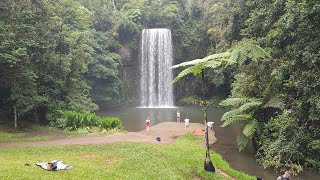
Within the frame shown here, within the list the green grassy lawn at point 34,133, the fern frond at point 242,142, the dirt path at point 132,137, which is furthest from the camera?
the green grassy lawn at point 34,133

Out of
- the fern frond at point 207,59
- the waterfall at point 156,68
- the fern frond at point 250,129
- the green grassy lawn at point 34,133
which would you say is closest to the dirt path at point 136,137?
the green grassy lawn at point 34,133

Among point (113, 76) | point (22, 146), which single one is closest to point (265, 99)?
point (22, 146)

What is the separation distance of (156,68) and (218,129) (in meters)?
18.7

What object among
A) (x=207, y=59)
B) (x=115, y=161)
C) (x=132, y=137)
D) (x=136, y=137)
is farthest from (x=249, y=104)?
(x=115, y=161)

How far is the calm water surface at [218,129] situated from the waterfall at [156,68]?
12.6ft

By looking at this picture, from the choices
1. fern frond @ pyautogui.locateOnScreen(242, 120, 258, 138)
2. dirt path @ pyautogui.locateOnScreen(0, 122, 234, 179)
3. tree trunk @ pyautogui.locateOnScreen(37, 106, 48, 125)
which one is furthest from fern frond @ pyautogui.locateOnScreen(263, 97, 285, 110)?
tree trunk @ pyautogui.locateOnScreen(37, 106, 48, 125)

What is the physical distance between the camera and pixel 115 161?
13.6 meters

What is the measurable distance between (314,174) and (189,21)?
33468 mm

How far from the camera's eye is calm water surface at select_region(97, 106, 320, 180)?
14883 mm

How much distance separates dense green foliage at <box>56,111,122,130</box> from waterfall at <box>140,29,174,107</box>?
18514 mm

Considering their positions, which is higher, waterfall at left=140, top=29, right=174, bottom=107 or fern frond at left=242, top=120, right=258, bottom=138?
waterfall at left=140, top=29, right=174, bottom=107

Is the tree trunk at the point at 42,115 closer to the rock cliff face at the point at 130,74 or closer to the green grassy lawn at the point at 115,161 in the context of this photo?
the green grassy lawn at the point at 115,161

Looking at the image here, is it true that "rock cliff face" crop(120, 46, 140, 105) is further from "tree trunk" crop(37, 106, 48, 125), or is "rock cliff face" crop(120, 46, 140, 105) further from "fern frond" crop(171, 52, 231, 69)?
"fern frond" crop(171, 52, 231, 69)

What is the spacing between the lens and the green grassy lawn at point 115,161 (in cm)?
1083
